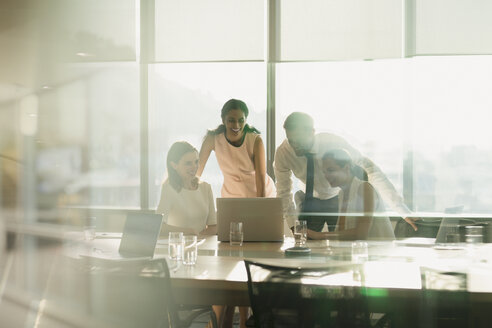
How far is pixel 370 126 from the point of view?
479 centimetres

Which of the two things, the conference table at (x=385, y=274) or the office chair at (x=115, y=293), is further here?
the conference table at (x=385, y=274)

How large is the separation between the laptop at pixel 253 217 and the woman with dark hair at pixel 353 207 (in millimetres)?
224

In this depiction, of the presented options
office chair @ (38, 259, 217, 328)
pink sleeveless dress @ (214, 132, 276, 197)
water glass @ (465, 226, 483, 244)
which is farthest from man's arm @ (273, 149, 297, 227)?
office chair @ (38, 259, 217, 328)

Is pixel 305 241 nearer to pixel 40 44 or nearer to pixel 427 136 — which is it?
pixel 40 44

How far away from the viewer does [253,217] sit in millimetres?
2934

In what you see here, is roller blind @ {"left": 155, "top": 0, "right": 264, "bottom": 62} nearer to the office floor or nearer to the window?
the window

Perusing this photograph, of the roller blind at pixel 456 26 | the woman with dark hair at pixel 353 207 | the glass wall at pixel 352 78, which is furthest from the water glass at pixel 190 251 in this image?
the roller blind at pixel 456 26

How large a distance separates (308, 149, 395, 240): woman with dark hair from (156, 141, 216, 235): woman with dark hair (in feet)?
2.13

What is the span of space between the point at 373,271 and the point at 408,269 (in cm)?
16

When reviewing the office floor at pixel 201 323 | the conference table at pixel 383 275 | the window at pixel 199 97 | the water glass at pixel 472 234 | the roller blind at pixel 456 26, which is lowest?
the office floor at pixel 201 323

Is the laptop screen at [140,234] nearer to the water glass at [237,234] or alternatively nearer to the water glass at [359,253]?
the water glass at [237,234]

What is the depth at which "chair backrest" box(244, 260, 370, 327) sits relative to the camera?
159 centimetres

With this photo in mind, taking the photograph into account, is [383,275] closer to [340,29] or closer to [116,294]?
[116,294]

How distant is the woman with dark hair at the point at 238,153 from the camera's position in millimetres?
3539
